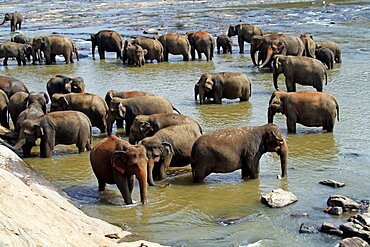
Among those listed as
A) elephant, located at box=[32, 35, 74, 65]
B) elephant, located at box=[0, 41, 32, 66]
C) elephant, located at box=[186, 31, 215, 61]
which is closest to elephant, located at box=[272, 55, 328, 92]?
elephant, located at box=[186, 31, 215, 61]

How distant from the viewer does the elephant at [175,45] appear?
28781 millimetres

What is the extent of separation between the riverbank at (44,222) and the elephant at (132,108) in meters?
4.82

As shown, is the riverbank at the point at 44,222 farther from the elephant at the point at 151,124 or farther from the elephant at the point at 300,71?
the elephant at the point at 300,71

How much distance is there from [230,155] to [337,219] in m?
2.59

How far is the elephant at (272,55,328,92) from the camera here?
20.5m

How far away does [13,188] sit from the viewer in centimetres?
922

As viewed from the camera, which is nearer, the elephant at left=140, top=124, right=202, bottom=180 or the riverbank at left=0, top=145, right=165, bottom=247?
the riverbank at left=0, top=145, right=165, bottom=247

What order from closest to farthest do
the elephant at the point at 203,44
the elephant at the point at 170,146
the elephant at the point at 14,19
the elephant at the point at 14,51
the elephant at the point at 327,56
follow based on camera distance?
1. the elephant at the point at 170,146
2. the elephant at the point at 327,56
3. the elephant at the point at 14,51
4. the elephant at the point at 203,44
5. the elephant at the point at 14,19

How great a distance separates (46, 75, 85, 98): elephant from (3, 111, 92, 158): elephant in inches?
148

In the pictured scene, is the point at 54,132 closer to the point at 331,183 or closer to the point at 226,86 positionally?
the point at 331,183

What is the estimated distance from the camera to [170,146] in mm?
12445

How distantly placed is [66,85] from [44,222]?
32.5 ft

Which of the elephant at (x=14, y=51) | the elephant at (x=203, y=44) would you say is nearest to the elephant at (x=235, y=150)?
the elephant at (x=203, y=44)

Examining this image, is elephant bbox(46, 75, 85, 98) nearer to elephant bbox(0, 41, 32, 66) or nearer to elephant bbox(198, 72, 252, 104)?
elephant bbox(198, 72, 252, 104)
